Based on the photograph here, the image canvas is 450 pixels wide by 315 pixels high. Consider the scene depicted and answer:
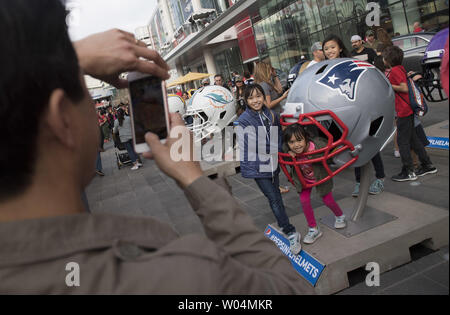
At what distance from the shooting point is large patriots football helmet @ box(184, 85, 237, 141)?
235 inches

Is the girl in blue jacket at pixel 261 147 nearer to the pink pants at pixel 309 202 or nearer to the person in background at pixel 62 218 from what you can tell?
the pink pants at pixel 309 202

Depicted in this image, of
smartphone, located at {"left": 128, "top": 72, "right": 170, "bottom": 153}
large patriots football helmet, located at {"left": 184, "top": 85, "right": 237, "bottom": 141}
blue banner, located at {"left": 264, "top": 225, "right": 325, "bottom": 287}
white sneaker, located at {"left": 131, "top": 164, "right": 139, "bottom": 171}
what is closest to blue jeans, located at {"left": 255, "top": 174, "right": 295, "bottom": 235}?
blue banner, located at {"left": 264, "top": 225, "right": 325, "bottom": 287}

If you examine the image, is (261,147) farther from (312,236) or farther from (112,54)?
(112,54)

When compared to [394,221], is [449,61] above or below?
above

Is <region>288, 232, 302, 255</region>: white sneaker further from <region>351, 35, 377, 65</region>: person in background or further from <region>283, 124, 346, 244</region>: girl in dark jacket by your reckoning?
<region>351, 35, 377, 65</region>: person in background

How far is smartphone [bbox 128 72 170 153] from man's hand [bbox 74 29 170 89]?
74 millimetres

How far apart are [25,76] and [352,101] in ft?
6.21

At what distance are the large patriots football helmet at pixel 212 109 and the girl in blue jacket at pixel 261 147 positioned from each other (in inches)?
101

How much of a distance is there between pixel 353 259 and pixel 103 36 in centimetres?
237

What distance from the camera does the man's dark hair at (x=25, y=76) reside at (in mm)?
650

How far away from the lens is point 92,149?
821 millimetres

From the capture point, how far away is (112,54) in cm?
100
